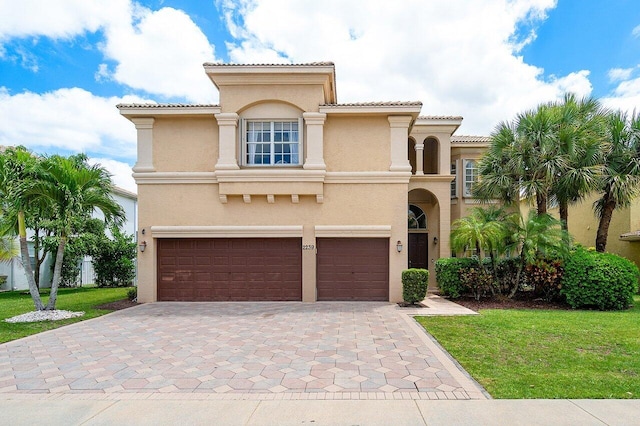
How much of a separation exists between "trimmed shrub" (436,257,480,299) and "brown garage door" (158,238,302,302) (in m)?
5.21

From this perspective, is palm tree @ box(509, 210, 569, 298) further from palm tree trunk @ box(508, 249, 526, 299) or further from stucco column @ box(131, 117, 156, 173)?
stucco column @ box(131, 117, 156, 173)

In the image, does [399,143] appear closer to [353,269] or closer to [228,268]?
[353,269]

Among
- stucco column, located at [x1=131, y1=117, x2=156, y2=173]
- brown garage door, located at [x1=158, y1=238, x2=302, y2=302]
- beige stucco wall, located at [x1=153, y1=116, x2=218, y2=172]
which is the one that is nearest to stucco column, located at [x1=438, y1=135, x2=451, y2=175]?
brown garage door, located at [x1=158, y1=238, x2=302, y2=302]

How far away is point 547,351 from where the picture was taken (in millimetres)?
7273

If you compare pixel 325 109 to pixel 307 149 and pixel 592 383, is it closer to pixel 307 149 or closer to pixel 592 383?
pixel 307 149

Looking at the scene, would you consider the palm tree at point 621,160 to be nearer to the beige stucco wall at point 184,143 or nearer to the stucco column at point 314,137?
the stucco column at point 314,137

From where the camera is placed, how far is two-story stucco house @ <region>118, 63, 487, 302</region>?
13.6m

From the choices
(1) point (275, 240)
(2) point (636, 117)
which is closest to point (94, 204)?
(1) point (275, 240)

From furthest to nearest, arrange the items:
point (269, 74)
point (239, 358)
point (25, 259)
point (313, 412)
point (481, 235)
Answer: point (269, 74), point (481, 235), point (25, 259), point (239, 358), point (313, 412)

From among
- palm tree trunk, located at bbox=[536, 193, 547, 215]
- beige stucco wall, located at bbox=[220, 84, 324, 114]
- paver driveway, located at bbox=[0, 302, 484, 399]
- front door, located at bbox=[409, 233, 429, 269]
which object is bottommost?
paver driveway, located at bbox=[0, 302, 484, 399]

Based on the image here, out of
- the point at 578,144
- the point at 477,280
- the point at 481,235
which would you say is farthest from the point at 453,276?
the point at 578,144

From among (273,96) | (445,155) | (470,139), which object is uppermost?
(273,96)

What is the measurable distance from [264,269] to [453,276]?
6.78m

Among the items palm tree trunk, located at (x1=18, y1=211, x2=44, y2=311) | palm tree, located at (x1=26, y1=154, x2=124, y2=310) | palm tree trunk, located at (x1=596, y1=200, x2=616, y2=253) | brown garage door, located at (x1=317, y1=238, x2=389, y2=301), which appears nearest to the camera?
palm tree, located at (x1=26, y1=154, x2=124, y2=310)
